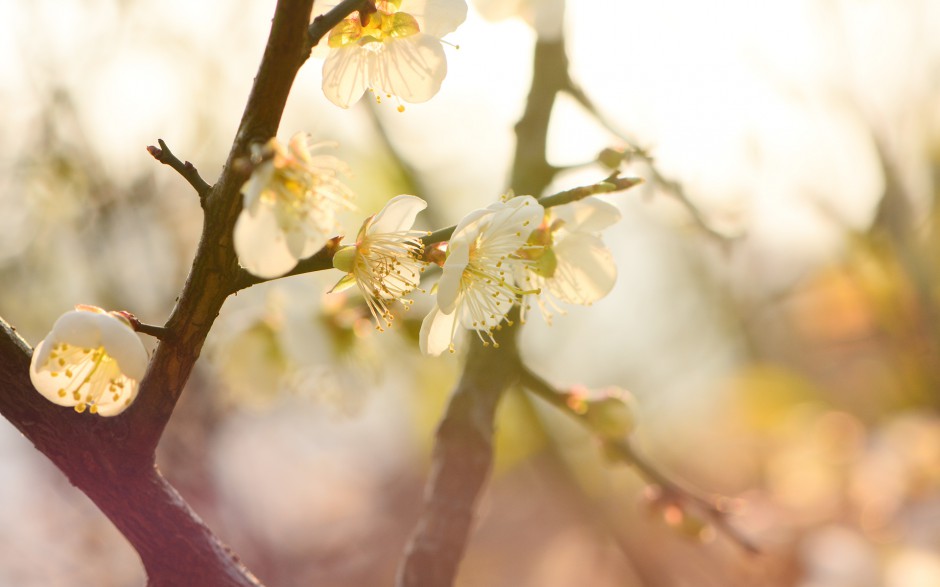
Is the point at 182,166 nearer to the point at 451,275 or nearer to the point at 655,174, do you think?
the point at 451,275

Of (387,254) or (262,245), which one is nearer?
(262,245)

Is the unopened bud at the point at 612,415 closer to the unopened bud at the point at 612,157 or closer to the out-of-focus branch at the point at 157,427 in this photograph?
the unopened bud at the point at 612,157

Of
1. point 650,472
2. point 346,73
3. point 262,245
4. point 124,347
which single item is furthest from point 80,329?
point 650,472

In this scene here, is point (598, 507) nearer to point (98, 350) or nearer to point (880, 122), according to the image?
point (880, 122)

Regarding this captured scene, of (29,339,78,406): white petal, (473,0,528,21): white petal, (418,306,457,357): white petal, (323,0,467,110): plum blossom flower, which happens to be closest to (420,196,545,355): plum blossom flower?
(418,306,457,357): white petal

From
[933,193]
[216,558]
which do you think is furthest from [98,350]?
[933,193]

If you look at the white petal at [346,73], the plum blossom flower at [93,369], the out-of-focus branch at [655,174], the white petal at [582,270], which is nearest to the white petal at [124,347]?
the plum blossom flower at [93,369]
